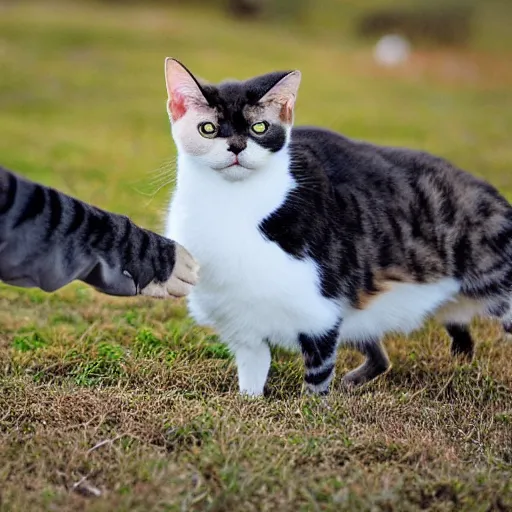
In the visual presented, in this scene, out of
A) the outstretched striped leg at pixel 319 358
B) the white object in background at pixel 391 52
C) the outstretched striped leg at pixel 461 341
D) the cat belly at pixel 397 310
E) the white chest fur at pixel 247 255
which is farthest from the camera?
the white object in background at pixel 391 52

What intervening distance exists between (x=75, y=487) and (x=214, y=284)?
37.7 inches

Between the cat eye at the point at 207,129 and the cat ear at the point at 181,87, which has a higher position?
the cat ear at the point at 181,87

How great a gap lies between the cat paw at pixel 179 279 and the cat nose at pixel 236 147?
1.37ft

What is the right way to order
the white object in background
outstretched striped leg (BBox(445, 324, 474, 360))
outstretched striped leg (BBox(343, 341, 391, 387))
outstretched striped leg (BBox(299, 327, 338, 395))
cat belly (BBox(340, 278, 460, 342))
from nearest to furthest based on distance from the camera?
1. outstretched striped leg (BBox(299, 327, 338, 395))
2. cat belly (BBox(340, 278, 460, 342))
3. outstretched striped leg (BBox(343, 341, 391, 387))
4. outstretched striped leg (BBox(445, 324, 474, 360))
5. the white object in background

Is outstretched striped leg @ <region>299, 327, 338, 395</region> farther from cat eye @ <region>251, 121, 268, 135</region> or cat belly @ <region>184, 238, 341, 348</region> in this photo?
cat eye @ <region>251, 121, 268, 135</region>

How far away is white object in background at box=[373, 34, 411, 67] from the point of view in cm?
1811

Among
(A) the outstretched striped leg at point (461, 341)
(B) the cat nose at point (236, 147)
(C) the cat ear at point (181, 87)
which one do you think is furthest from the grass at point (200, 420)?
(B) the cat nose at point (236, 147)

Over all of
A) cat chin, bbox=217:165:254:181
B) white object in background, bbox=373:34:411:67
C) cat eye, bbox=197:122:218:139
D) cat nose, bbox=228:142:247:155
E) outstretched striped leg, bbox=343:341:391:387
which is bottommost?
white object in background, bbox=373:34:411:67

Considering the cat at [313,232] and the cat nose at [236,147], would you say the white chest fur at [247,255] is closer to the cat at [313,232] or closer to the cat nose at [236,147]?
the cat at [313,232]

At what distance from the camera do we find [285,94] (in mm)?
3227

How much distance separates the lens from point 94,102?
490 inches

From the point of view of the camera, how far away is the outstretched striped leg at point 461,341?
4109mm

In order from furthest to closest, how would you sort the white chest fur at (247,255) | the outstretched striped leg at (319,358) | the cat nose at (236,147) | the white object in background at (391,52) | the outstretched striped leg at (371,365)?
the white object in background at (391,52) → the outstretched striped leg at (371,365) → the outstretched striped leg at (319,358) → the white chest fur at (247,255) → the cat nose at (236,147)

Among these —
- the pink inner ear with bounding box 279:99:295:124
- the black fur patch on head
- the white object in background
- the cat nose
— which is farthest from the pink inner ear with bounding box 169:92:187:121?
the white object in background
